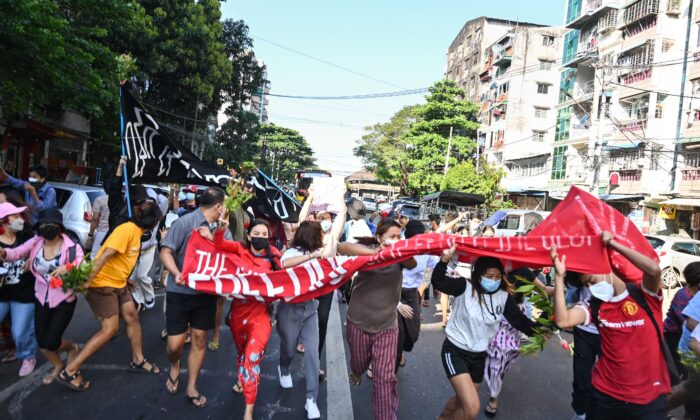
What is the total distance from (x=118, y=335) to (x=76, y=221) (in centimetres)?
424

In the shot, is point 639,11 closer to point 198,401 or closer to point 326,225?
point 326,225

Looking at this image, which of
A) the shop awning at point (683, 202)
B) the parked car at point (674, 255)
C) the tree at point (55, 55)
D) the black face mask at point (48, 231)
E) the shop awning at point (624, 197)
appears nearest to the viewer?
the black face mask at point (48, 231)

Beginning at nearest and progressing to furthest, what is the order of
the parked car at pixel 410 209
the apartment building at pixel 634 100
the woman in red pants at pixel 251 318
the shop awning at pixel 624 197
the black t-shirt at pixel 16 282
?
the woman in red pants at pixel 251 318
the black t-shirt at pixel 16 282
the apartment building at pixel 634 100
the shop awning at pixel 624 197
the parked car at pixel 410 209

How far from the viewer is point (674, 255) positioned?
47.2 ft

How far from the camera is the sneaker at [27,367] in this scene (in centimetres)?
425

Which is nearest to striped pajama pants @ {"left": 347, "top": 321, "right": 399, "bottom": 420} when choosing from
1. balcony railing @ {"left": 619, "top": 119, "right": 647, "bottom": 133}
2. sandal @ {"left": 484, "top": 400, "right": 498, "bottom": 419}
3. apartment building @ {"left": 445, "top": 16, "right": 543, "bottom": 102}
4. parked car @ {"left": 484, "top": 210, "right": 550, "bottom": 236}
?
sandal @ {"left": 484, "top": 400, "right": 498, "bottom": 419}

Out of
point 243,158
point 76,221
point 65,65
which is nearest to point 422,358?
point 76,221

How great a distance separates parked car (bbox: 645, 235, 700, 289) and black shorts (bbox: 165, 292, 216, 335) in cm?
1374

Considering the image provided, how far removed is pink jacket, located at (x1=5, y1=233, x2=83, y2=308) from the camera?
400 cm

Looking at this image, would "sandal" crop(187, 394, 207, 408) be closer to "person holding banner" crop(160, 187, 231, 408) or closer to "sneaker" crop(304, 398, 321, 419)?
"person holding banner" crop(160, 187, 231, 408)

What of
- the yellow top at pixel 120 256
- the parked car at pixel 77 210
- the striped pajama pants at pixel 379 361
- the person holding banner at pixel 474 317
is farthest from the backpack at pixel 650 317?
the parked car at pixel 77 210

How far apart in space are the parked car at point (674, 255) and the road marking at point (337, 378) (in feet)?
37.7

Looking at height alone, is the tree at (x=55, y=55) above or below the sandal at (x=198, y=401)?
above

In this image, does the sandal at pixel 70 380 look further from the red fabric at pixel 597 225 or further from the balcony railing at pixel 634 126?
the balcony railing at pixel 634 126
